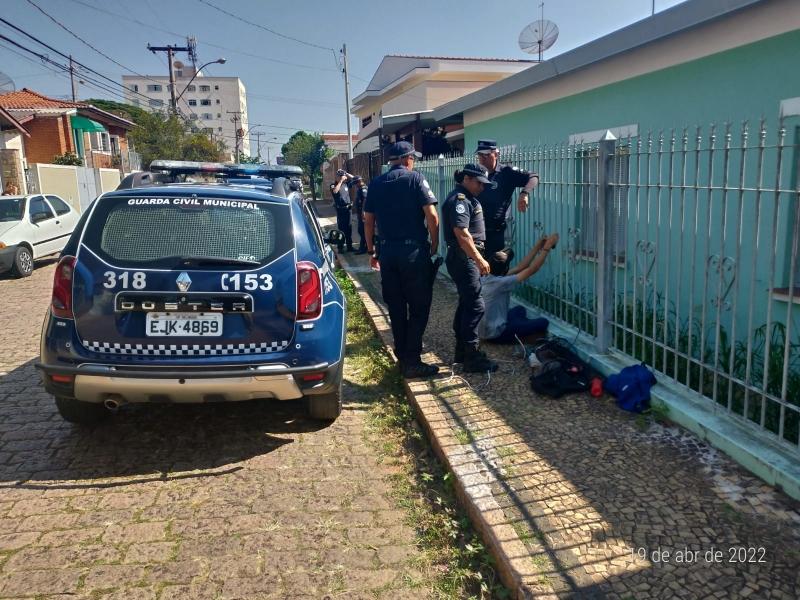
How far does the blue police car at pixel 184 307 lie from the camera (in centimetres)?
363

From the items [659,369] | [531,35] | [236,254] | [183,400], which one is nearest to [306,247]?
[236,254]

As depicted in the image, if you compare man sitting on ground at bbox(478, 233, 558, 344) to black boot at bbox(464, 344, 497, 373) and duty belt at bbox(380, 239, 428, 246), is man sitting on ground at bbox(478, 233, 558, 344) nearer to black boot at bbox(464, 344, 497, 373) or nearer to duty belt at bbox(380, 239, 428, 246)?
black boot at bbox(464, 344, 497, 373)

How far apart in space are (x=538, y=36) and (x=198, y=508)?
39.7 feet

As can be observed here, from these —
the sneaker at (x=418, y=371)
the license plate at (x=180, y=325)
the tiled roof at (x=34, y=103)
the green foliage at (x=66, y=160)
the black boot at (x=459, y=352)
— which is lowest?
the sneaker at (x=418, y=371)

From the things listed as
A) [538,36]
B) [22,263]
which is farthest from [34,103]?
[538,36]

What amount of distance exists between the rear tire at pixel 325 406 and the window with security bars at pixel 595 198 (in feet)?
8.01

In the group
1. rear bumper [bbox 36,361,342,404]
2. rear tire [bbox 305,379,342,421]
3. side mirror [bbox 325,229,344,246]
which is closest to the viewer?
rear bumper [bbox 36,361,342,404]

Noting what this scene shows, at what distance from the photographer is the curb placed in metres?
2.66

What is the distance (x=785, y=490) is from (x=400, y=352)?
9.61ft

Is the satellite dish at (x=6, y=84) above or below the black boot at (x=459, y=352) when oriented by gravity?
above

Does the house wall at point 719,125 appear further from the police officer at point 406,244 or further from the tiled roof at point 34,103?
the tiled roof at point 34,103

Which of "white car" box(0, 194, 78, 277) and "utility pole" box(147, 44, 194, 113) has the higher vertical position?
"utility pole" box(147, 44, 194, 113)

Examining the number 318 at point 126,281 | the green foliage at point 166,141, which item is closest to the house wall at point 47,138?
the green foliage at point 166,141

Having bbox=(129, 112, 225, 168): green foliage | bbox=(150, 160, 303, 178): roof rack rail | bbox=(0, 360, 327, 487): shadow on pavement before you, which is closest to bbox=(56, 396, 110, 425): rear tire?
bbox=(0, 360, 327, 487): shadow on pavement
